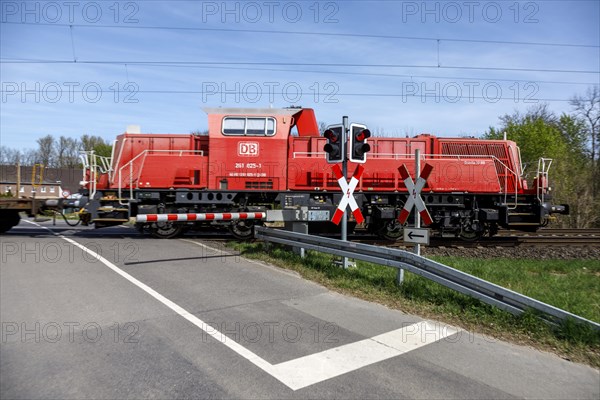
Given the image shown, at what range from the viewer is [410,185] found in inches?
287

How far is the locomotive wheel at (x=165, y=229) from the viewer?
12.7 m

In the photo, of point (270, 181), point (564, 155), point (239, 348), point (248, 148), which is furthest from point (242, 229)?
point (564, 155)

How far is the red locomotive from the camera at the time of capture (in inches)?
486

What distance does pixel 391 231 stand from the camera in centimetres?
1315

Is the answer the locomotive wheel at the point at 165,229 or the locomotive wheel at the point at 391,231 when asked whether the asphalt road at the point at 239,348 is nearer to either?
the locomotive wheel at the point at 165,229

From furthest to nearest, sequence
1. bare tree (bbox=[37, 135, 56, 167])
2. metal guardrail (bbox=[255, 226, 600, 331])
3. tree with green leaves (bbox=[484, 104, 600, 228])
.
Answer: bare tree (bbox=[37, 135, 56, 167]), tree with green leaves (bbox=[484, 104, 600, 228]), metal guardrail (bbox=[255, 226, 600, 331])

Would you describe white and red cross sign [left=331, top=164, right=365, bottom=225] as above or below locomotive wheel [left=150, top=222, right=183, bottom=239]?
above

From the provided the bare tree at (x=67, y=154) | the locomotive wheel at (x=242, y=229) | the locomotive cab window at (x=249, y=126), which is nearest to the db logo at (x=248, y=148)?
the locomotive cab window at (x=249, y=126)

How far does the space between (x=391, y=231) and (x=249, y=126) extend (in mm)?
5590

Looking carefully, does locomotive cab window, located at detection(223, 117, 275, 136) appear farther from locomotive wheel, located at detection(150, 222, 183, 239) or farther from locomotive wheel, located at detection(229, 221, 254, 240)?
locomotive wheel, located at detection(150, 222, 183, 239)

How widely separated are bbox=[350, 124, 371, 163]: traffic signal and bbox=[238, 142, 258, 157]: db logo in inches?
191

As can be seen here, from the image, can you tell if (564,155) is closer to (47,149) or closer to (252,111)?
(252,111)

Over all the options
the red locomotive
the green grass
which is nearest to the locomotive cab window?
the red locomotive

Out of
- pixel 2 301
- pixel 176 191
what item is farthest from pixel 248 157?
pixel 2 301
